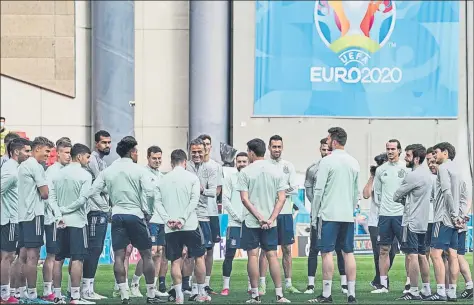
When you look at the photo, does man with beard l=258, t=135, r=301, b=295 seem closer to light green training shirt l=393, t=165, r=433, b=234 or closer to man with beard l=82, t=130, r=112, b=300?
light green training shirt l=393, t=165, r=433, b=234

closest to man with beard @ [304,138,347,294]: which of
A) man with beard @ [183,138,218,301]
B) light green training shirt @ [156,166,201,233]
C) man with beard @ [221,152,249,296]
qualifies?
man with beard @ [221,152,249,296]

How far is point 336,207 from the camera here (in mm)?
16219

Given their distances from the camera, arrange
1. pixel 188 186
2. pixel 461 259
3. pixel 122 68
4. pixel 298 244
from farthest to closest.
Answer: pixel 122 68, pixel 298 244, pixel 461 259, pixel 188 186

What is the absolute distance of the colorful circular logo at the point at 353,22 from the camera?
3569cm

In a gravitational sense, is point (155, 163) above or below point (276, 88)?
below

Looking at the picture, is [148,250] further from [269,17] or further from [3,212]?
[269,17]

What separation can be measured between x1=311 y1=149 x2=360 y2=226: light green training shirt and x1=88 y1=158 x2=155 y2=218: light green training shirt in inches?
85.3

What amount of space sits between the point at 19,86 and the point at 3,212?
2017 centimetres

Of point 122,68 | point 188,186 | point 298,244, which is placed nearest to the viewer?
point 188,186

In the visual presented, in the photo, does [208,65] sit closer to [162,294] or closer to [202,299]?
[162,294]

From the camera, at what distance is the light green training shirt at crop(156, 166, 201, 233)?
16.1 meters

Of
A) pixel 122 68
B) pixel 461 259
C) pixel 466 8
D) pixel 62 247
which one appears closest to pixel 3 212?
pixel 62 247

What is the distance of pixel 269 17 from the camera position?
35750 mm

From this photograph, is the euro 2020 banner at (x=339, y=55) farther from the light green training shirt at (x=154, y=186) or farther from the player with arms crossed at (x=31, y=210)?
the player with arms crossed at (x=31, y=210)
